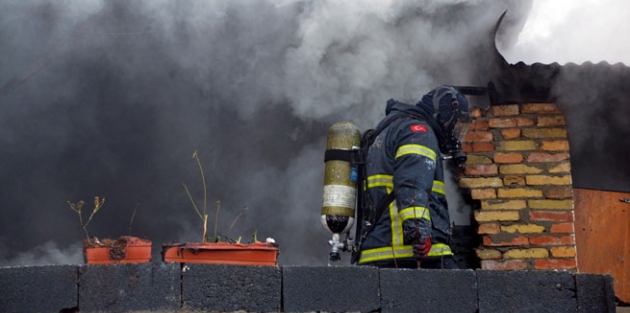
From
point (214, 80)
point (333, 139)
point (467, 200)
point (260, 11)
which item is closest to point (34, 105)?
point (214, 80)

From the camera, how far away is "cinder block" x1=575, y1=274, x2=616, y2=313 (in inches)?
186

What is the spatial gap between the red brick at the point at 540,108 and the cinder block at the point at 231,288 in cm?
310

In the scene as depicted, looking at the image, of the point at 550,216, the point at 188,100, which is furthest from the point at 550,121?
the point at 188,100

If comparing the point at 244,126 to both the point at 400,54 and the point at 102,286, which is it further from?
the point at 102,286

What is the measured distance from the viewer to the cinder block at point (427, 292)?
473 cm

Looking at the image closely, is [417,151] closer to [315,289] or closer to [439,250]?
[439,250]

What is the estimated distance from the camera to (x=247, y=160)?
7988mm

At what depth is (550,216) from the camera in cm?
668

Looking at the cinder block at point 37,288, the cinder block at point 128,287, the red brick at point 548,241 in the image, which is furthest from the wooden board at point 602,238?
the cinder block at point 37,288

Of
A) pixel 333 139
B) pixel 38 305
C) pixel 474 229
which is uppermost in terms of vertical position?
pixel 333 139

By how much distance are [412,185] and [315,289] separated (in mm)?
1079

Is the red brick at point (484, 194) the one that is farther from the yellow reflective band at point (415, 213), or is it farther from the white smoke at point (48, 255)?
the white smoke at point (48, 255)

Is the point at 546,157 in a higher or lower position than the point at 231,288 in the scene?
higher

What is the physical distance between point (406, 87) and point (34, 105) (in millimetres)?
3282
